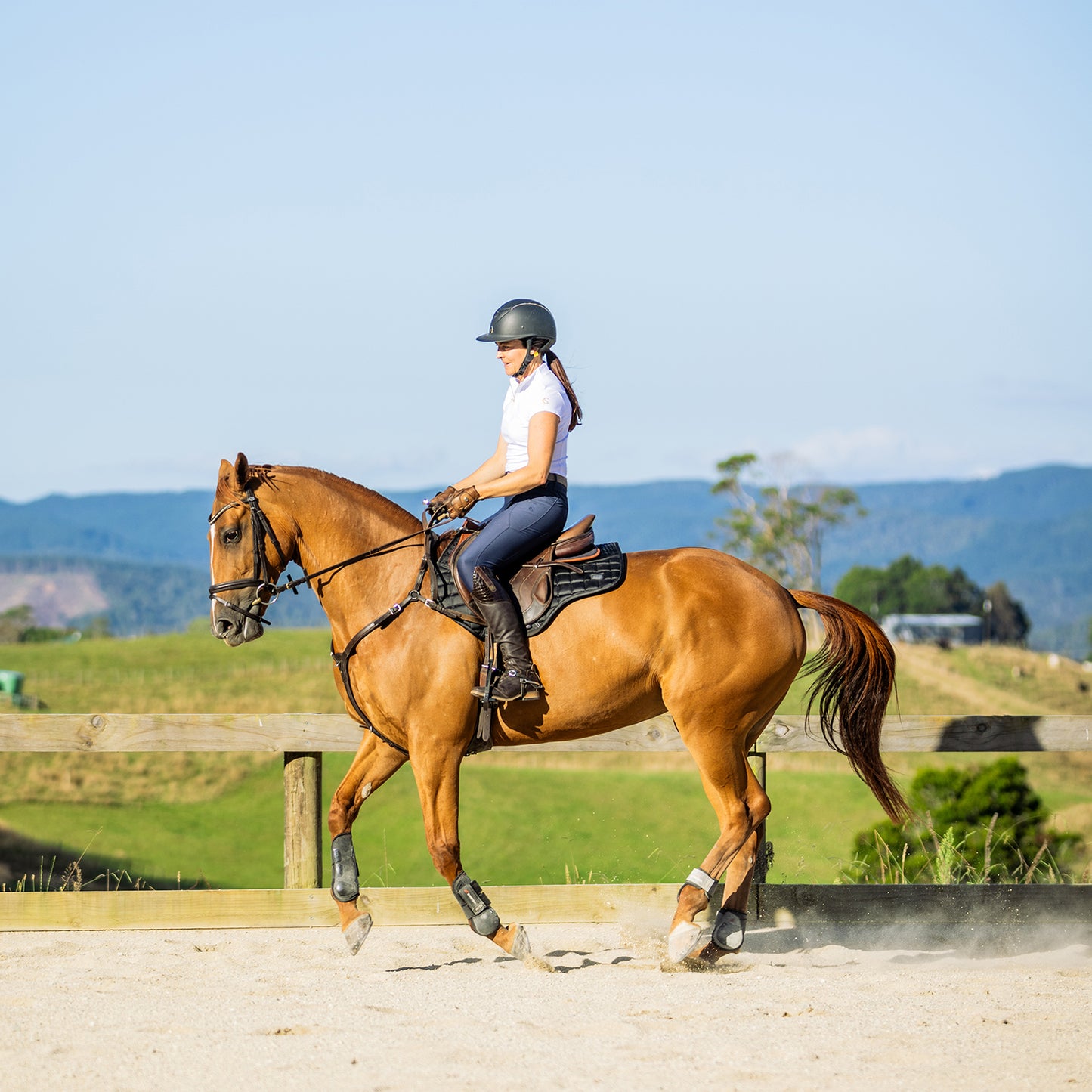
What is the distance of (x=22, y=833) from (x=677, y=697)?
29.4 meters

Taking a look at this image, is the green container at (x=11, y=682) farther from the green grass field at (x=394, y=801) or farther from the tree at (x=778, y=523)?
the tree at (x=778, y=523)

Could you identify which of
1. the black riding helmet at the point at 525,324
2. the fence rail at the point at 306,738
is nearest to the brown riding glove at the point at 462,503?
the black riding helmet at the point at 525,324

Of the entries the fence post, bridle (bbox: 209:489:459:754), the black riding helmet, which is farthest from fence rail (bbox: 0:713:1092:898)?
the black riding helmet

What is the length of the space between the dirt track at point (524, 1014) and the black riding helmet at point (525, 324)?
3.19 meters

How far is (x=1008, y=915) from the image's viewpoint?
23.4 feet

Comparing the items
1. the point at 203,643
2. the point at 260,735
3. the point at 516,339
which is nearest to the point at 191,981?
the point at 260,735

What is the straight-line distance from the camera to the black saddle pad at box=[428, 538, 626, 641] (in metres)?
6.39

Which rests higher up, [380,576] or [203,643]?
[380,576]

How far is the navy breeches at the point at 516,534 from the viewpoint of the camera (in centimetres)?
632

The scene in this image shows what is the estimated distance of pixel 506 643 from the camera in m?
6.24

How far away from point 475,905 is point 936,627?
126 meters

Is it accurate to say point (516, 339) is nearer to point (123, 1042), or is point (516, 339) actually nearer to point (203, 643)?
point (123, 1042)

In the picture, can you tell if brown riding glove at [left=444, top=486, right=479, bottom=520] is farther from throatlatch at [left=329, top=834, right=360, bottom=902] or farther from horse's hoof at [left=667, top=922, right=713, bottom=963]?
horse's hoof at [left=667, top=922, right=713, bottom=963]

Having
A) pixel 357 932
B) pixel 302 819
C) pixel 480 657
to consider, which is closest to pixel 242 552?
pixel 480 657
